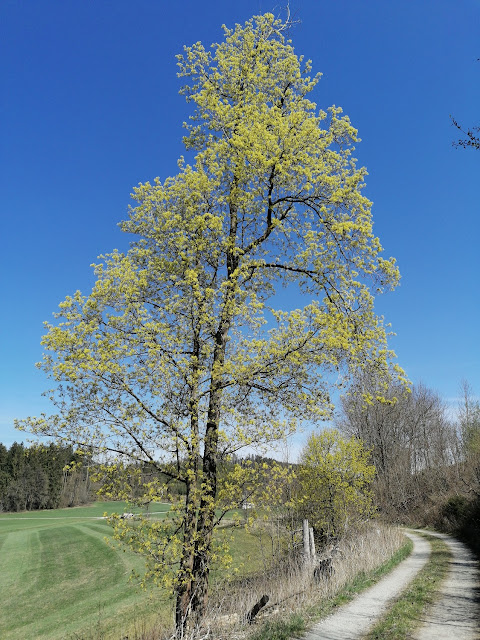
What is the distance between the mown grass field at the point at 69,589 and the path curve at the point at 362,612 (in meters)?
2.82

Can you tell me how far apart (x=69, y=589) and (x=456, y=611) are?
2154 cm

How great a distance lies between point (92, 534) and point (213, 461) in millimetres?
34448

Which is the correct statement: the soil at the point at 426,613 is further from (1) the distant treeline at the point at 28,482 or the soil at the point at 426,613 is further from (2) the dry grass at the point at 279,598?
(1) the distant treeline at the point at 28,482

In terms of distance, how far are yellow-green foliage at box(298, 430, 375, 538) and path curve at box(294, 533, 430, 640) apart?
4692 mm

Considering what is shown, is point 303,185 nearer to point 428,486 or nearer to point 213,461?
point 213,461

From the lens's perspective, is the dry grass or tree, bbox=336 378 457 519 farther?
tree, bbox=336 378 457 519

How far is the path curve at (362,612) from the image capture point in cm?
614

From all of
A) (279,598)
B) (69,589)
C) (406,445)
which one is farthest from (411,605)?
(406,445)

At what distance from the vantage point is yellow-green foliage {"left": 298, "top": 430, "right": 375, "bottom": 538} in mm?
15961

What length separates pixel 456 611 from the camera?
7.20 m

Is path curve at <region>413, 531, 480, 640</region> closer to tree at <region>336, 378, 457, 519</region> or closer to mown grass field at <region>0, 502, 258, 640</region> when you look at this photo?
mown grass field at <region>0, 502, 258, 640</region>

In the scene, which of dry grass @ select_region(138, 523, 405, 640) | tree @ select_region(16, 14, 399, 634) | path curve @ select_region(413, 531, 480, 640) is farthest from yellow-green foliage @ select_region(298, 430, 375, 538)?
tree @ select_region(16, 14, 399, 634)

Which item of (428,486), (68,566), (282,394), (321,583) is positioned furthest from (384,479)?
(282,394)

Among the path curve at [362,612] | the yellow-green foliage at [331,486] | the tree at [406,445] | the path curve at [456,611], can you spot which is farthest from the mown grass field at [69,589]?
the tree at [406,445]
